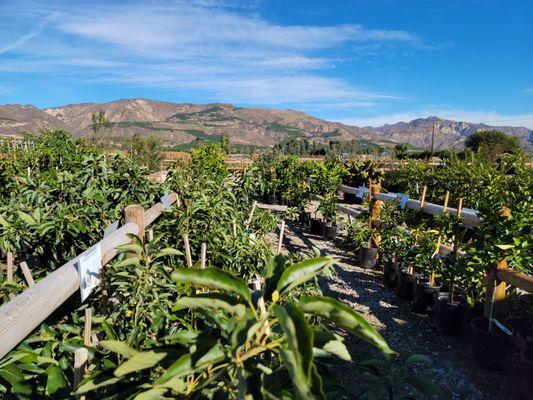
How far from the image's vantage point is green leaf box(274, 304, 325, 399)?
65 centimetres

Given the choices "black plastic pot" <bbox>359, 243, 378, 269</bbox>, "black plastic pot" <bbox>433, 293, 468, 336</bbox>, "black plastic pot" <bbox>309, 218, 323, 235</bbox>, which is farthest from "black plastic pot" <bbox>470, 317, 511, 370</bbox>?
"black plastic pot" <bbox>309, 218, 323, 235</bbox>

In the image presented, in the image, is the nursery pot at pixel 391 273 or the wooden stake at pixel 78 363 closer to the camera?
the wooden stake at pixel 78 363

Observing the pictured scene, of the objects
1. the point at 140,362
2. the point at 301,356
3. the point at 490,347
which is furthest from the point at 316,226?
the point at 301,356

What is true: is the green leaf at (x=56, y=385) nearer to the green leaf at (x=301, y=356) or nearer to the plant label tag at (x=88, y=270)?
the plant label tag at (x=88, y=270)

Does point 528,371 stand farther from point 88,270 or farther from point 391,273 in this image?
point 88,270

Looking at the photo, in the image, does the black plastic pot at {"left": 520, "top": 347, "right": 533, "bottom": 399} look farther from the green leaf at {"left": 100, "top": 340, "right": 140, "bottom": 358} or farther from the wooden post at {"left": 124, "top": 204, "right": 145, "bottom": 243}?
the green leaf at {"left": 100, "top": 340, "right": 140, "bottom": 358}

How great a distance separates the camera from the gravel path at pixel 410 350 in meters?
3.07

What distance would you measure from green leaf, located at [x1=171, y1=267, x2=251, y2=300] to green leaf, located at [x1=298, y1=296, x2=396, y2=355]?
13 centimetres

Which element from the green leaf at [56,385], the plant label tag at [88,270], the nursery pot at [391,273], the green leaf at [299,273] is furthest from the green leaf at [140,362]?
the nursery pot at [391,273]

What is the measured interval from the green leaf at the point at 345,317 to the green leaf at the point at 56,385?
0.91 metres

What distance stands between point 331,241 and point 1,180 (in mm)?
5897

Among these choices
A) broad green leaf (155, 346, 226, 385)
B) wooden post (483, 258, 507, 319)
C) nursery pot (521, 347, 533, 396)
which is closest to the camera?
broad green leaf (155, 346, 226, 385)

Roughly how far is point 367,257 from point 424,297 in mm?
1831

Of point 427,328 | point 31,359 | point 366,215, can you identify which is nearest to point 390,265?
point 427,328
